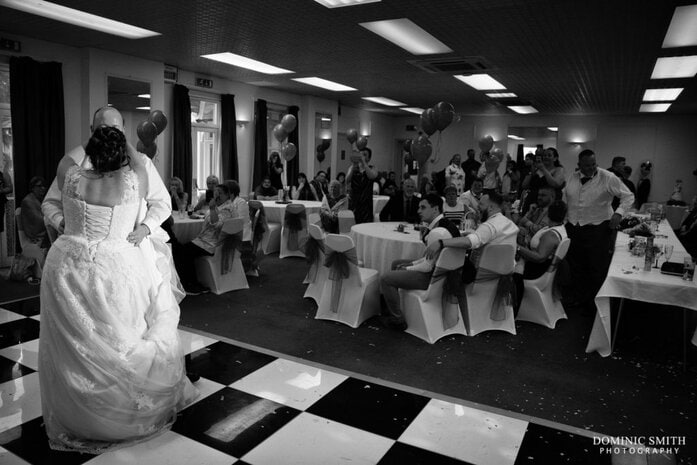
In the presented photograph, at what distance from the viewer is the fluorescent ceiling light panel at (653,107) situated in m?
12.4

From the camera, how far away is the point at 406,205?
6.40 metres

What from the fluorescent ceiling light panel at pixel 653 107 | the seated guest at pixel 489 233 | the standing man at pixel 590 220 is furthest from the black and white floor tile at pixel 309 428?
the fluorescent ceiling light panel at pixel 653 107

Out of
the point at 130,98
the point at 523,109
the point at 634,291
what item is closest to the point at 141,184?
the point at 634,291

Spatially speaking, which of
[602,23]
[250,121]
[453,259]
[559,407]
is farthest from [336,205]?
[250,121]

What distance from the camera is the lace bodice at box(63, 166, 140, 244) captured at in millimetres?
2441

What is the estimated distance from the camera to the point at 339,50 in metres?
7.31

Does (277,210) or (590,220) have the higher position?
(590,220)

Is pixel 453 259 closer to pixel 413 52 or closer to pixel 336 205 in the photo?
pixel 336 205

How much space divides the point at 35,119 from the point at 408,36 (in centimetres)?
522

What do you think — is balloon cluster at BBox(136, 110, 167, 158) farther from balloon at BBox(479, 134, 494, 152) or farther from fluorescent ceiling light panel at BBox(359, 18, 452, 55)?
balloon at BBox(479, 134, 494, 152)

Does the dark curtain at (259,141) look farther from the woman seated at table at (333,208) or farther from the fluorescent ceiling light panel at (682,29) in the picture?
the fluorescent ceiling light panel at (682,29)

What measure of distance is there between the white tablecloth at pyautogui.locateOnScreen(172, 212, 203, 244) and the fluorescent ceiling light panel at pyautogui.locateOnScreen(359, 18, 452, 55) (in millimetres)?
2998

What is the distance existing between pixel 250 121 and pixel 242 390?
8923mm

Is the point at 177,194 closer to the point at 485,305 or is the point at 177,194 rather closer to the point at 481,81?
the point at 485,305
